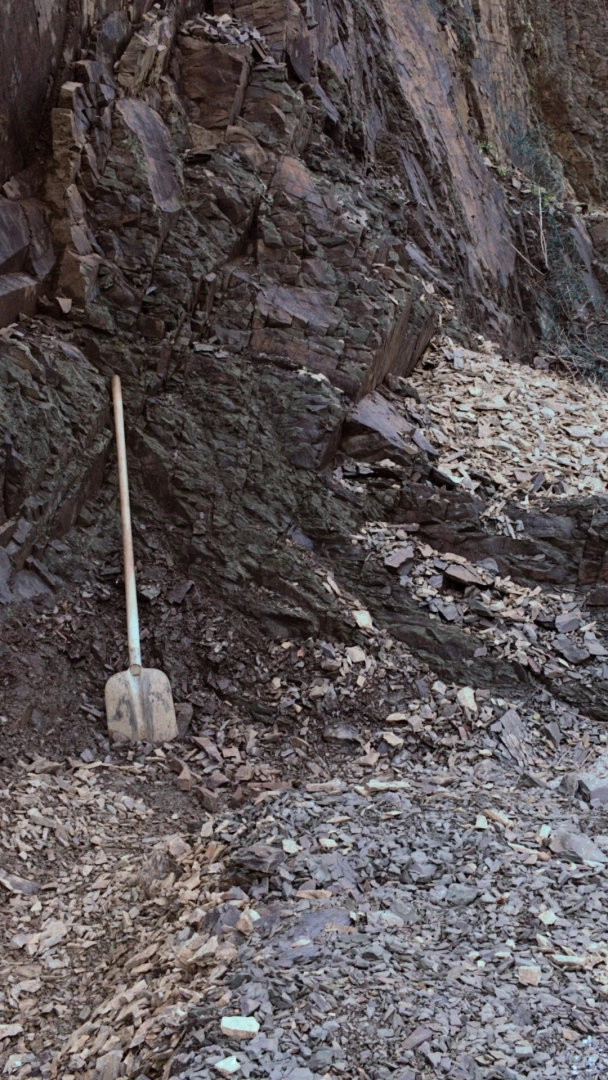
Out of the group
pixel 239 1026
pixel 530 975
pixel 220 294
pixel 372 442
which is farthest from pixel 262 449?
pixel 239 1026

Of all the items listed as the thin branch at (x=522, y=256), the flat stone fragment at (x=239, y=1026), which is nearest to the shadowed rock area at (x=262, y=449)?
the flat stone fragment at (x=239, y=1026)

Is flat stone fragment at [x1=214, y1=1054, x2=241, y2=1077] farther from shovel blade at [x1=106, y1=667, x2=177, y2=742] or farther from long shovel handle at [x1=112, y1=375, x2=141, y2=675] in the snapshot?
long shovel handle at [x1=112, y1=375, x2=141, y2=675]

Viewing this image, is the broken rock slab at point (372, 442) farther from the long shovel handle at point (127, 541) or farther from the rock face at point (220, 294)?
the long shovel handle at point (127, 541)

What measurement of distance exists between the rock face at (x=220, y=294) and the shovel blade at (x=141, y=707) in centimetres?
100

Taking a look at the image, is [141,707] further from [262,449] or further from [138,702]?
[262,449]

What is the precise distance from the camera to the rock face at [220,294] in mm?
6719

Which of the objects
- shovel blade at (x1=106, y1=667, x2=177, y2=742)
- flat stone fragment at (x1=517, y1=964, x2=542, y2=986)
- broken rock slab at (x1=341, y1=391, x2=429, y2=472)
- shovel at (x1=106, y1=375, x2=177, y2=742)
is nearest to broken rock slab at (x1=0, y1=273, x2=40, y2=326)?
shovel at (x1=106, y1=375, x2=177, y2=742)

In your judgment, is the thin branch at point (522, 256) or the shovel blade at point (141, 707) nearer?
the shovel blade at point (141, 707)

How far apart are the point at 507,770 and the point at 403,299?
4.69 metres

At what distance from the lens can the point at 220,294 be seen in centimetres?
768

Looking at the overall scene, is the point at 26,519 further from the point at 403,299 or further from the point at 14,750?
the point at 403,299

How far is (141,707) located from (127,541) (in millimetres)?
1238

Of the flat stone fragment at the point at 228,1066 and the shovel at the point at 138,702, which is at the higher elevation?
the flat stone fragment at the point at 228,1066

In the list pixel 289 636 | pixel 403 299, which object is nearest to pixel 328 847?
pixel 289 636
